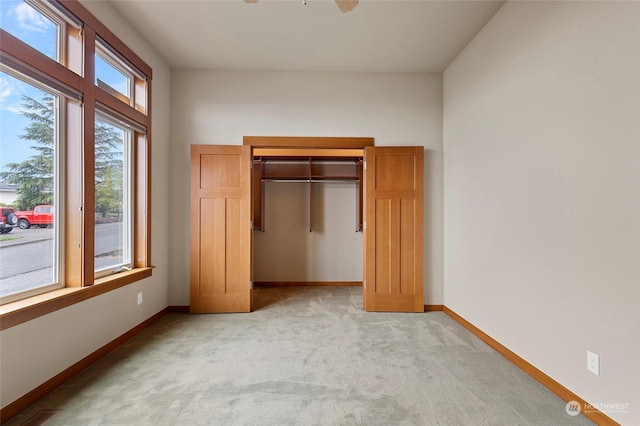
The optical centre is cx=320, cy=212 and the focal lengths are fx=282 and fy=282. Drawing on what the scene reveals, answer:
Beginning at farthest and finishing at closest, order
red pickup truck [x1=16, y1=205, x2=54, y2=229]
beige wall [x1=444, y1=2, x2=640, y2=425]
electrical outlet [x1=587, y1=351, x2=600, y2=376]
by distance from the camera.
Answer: red pickup truck [x1=16, y1=205, x2=54, y2=229], electrical outlet [x1=587, y1=351, x2=600, y2=376], beige wall [x1=444, y1=2, x2=640, y2=425]

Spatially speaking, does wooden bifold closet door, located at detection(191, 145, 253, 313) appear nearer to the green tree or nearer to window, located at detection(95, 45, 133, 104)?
window, located at detection(95, 45, 133, 104)

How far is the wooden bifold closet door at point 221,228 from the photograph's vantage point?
362 centimetres

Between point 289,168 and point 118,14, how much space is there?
117 inches

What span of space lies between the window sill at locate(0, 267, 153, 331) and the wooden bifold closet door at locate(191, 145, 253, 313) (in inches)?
38.4

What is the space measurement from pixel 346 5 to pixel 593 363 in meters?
3.24

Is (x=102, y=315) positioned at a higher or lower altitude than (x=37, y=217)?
lower

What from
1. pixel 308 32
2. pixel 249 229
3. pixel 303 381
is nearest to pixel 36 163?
pixel 249 229

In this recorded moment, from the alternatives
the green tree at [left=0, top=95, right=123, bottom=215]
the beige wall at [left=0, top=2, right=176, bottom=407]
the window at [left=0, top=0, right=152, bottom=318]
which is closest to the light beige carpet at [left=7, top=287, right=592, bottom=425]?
the beige wall at [left=0, top=2, right=176, bottom=407]

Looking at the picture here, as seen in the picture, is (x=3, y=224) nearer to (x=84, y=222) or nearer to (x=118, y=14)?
(x=84, y=222)

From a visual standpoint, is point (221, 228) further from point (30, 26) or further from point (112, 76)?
point (30, 26)

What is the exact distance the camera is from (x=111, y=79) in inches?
108

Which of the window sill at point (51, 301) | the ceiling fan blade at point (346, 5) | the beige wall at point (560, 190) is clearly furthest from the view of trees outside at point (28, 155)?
the beige wall at point (560, 190)

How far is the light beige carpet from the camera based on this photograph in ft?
5.78

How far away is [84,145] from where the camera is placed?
7.43 ft
